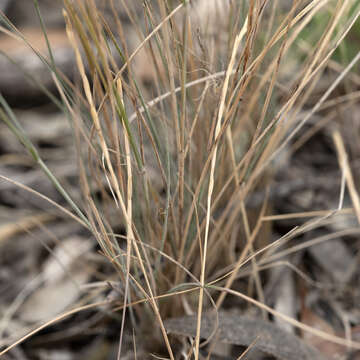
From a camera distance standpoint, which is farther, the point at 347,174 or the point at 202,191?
the point at 347,174

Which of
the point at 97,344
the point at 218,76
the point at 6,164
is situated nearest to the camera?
the point at 218,76

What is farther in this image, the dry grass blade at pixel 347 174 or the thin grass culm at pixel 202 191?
the dry grass blade at pixel 347 174

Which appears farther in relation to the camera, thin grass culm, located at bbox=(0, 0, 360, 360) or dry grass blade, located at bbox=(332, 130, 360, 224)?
dry grass blade, located at bbox=(332, 130, 360, 224)

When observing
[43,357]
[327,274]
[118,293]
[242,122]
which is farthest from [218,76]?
[43,357]

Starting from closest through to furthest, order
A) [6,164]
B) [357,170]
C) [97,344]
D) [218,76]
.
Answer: [218,76] → [97,344] → [357,170] → [6,164]

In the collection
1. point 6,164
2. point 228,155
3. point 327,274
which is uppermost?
point 228,155

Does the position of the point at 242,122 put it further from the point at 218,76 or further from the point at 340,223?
the point at 340,223

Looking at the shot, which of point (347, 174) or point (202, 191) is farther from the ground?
point (202, 191)

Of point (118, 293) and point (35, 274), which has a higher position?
point (118, 293)
